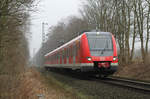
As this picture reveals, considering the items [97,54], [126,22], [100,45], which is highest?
[126,22]

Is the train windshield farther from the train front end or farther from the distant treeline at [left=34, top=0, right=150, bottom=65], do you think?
the distant treeline at [left=34, top=0, right=150, bottom=65]

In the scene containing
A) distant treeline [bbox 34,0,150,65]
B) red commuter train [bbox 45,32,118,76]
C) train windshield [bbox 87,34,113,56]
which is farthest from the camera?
distant treeline [bbox 34,0,150,65]

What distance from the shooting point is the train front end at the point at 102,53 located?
1487 cm

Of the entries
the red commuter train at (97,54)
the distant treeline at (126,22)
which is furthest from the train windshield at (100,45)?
the distant treeline at (126,22)

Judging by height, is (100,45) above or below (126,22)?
below

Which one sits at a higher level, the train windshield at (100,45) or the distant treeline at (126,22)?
the distant treeline at (126,22)

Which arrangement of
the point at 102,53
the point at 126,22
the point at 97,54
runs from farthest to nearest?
the point at 126,22 < the point at 102,53 < the point at 97,54

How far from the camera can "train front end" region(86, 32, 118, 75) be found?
14.9m

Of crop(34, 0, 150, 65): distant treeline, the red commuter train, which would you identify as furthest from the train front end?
crop(34, 0, 150, 65): distant treeline

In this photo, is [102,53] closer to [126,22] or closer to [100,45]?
[100,45]

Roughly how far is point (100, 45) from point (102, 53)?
70 cm

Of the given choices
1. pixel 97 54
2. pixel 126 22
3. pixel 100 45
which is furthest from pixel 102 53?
pixel 126 22

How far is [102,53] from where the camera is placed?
49.6ft

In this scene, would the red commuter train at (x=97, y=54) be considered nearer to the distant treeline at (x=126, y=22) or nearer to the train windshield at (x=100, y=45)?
the train windshield at (x=100, y=45)
